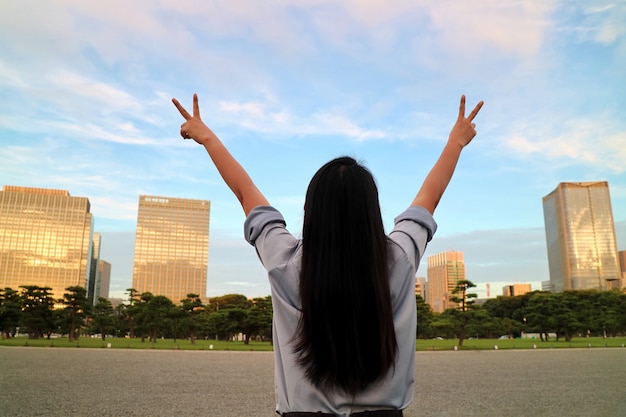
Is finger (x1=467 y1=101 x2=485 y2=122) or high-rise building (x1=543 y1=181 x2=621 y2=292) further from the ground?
high-rise building (x1=543 y1=181 x2=621 y2=292)

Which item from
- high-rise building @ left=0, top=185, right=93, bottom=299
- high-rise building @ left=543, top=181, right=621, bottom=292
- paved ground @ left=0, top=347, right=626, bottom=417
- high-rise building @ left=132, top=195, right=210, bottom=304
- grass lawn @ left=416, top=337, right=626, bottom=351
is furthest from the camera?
high-rise building @ left=132, top=195, right=210, bottom=304

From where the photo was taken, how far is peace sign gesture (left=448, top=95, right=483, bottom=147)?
1.41 meters

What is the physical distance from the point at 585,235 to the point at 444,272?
3048cm

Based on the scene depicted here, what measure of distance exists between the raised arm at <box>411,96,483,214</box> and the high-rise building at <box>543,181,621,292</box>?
109 metres

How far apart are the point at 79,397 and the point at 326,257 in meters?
8.45

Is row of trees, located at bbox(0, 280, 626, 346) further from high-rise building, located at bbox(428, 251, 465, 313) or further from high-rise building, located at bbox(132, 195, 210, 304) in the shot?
high-rise building, located at bbox(132, 195, 210, 304)

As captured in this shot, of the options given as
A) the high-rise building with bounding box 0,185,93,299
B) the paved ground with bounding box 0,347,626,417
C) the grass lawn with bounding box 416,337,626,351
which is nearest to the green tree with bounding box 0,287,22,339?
the paved ground with bounding box 0,347,626,417

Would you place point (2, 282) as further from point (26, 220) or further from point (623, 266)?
point (623, 266)

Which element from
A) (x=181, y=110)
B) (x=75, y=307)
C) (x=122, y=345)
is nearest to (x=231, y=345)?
(x=122, y=345)

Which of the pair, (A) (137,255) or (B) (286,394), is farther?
(A) (137,255)

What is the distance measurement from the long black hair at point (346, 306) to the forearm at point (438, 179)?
0.23 meters

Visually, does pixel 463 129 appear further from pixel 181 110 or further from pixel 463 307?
pixel 463 307

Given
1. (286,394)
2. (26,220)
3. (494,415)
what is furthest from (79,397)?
(26,220)

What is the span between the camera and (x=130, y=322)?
128ft
